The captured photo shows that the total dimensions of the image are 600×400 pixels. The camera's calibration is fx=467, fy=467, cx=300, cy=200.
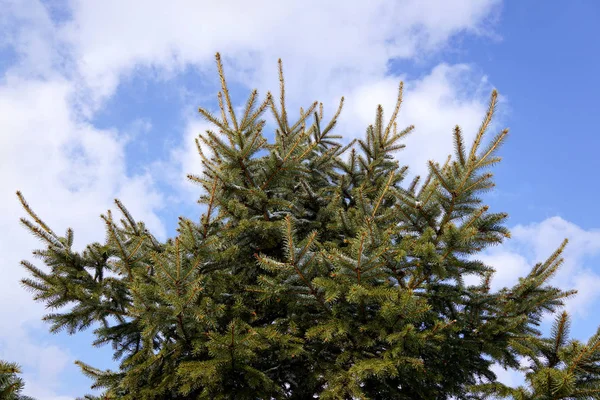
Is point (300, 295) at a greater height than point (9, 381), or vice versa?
point (300, 295)

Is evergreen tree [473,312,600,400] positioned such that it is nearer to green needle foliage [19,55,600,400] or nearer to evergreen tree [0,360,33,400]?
green needle foliage [19,55,600,400]

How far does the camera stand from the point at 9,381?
379 cm

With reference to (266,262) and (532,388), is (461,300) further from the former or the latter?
(266,262)

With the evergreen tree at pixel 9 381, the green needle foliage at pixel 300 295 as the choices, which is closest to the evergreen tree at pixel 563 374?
the green needle foliage at pixel 300 295

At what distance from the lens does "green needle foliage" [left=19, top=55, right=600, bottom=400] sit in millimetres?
4688

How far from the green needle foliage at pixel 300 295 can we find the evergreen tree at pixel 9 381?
124cm

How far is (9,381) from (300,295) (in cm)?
280

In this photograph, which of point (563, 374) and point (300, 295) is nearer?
point (563, 374)

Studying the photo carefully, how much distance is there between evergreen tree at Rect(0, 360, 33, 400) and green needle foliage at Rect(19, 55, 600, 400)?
1241mm

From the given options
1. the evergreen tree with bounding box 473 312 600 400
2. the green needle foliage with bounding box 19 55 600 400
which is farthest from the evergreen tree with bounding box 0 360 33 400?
the evergreen tree with bounding box 473 312 600 400

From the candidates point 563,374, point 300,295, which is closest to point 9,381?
point 300,295

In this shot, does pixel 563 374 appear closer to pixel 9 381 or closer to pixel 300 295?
pixel 300 295

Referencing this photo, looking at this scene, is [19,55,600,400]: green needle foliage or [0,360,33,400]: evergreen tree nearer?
[0,360,33,400]: evergreen tree

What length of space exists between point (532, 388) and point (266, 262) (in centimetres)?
272
